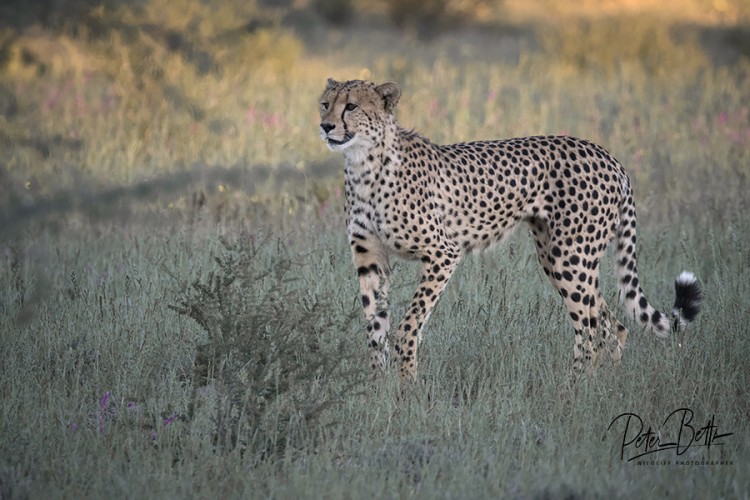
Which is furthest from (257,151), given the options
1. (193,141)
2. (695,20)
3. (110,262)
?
(695,20)

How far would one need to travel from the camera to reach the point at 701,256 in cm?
621

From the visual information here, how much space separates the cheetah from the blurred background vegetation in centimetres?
27

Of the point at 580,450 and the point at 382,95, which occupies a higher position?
the point at 382,95

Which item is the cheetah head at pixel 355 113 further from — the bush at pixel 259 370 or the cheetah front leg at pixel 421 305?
the bush at pixel 259 370

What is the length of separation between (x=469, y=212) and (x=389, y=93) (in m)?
0.64

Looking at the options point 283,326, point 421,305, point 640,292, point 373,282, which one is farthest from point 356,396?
point 640,292

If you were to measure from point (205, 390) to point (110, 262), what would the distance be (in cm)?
212

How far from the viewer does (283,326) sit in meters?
3.88

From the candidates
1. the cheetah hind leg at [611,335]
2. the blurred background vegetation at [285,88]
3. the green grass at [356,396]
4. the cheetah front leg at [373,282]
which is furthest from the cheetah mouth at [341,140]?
the cheetah hind leg at [611,335]

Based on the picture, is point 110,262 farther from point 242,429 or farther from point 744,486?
point 744,486

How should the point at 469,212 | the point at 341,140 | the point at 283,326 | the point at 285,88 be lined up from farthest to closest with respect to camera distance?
the point at 285,88, the point at 469,212, the point at 341,140, the point at 283,326

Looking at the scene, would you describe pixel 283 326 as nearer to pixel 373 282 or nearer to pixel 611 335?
pixel 373 282

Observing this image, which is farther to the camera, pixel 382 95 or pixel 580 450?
pixel 382 95
